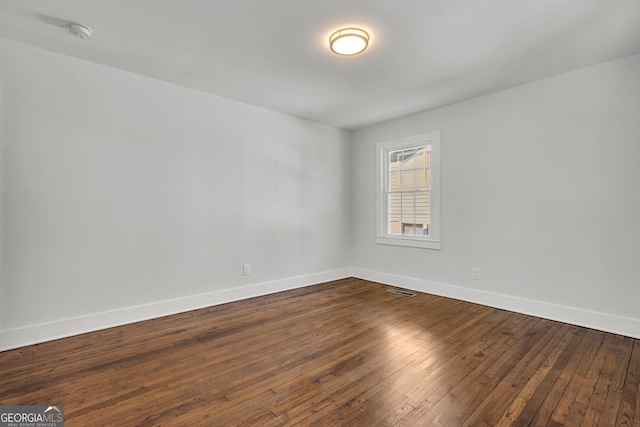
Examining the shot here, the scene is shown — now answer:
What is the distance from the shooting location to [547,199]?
325cm

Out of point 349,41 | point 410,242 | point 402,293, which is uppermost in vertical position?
point 349,41

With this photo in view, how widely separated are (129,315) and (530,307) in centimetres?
432

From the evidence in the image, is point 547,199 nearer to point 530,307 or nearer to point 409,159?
point 530,307

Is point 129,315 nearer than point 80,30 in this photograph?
No

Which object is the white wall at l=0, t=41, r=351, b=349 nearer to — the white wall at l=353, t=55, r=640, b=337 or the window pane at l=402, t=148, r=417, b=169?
the window pane at l=402, t=148, r=417, b=169

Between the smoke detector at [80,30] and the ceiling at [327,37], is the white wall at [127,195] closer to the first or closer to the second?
the ceiling at [327,37]

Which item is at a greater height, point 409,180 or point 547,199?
point 409,180

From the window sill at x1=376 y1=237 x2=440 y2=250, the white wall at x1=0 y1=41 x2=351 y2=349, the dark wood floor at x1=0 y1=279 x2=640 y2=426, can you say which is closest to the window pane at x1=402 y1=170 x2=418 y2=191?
the window sill at x1=376 y1=237 x2=440 y2=250

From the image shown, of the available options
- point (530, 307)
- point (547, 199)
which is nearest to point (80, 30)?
point (547, 199)

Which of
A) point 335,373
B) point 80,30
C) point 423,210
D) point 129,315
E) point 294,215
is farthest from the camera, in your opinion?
point 294,215

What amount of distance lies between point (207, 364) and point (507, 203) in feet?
11.7

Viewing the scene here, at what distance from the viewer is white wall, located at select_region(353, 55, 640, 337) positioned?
2.82m

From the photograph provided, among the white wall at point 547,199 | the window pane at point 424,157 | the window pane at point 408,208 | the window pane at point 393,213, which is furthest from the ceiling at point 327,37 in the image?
the window pane at point 393,213

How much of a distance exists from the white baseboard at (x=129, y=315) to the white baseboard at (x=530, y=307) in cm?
170
